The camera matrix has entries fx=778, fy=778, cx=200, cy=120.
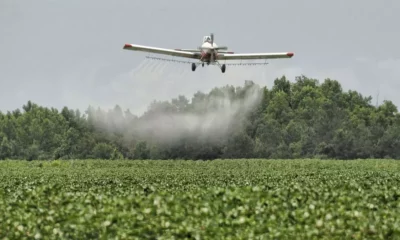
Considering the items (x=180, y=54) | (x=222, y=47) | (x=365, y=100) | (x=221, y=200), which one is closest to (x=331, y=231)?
(x=221, y=200)

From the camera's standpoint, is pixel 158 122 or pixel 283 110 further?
pixel 283 110

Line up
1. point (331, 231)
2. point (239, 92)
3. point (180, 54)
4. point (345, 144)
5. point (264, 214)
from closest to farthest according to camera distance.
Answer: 1. point (331, 231)
2. point (264, 214)
3. point (180, 54)
4. point (345, 144)
5. point (239, 92)

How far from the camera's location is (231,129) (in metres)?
132

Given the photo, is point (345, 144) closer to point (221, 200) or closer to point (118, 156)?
point (118, 156)

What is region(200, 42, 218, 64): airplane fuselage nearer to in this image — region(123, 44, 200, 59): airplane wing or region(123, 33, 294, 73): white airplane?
region(123, 33, 294, 73): white airplane

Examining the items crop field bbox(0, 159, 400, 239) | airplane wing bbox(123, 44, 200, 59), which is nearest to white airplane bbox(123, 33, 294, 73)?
airplane wing bbox(123, 44, 200, 59)

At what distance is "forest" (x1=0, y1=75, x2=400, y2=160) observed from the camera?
12712 centimetres

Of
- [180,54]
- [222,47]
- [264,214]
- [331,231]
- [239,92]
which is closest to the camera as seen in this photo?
[331,231]

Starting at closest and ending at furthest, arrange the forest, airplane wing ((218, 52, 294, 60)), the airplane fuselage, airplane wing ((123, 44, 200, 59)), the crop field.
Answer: the crop field < the airplane fuselage < airplane wing ((123, 44, 200, 59)) < airplane wing ((218, 52, 294, 60)) < the forest

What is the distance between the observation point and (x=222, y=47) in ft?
207

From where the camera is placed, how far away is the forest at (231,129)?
417ft

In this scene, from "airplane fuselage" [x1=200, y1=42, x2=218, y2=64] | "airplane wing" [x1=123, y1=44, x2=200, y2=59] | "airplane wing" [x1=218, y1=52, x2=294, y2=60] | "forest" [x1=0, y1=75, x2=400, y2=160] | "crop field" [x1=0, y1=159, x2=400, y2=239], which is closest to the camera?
"crop field" [x1=0, y1=159, x2=400, y2=239]

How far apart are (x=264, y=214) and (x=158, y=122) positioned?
381 ft

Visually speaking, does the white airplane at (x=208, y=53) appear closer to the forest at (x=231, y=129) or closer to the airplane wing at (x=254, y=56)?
the airplane wing at (x=254, y=56)
